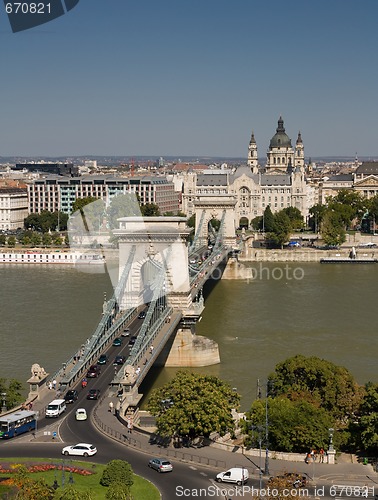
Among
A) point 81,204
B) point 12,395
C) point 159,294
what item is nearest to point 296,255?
point 81,204

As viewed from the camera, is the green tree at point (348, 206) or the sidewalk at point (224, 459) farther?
the green tree at point (348, 206)

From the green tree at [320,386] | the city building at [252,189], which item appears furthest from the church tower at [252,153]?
the green tree at [320,386]

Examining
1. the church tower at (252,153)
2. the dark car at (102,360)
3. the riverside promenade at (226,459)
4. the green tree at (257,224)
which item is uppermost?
the church tower at (252,153)

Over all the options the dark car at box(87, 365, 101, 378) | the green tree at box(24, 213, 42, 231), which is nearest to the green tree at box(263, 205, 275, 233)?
the green tree at box(24, 213, 42, 231)

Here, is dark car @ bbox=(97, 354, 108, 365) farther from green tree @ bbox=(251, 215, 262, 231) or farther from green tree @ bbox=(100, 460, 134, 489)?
green tree @ bbox=(251, 215, 262, 231)

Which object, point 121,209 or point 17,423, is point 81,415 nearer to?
point 17,423

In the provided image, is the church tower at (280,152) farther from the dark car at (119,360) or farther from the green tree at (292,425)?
the green tree at (292,425)
